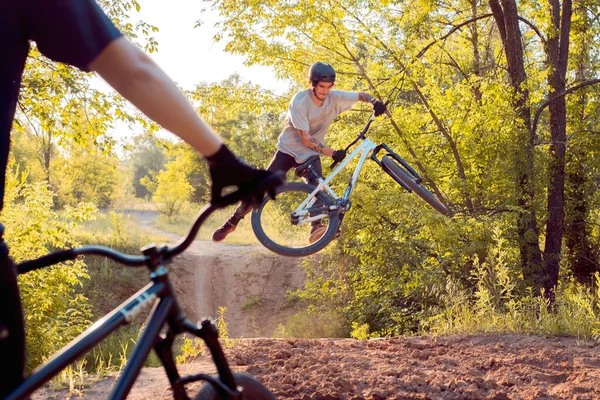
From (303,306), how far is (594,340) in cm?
1460

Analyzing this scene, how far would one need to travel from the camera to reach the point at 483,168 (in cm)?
1395

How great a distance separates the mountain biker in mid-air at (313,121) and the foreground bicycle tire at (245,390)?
3.76 meters

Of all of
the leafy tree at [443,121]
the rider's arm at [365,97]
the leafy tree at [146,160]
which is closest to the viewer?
the rider's arm at [365,97]

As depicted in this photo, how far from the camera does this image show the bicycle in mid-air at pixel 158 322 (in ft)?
4.51

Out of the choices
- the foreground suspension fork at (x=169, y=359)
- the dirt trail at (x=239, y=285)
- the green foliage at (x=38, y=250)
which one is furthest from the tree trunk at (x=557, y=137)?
the foreground suspension fork at (x=169, y=359)

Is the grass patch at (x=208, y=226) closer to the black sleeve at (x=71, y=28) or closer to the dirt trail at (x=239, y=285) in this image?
the dirt trail at (x=239, y=285)

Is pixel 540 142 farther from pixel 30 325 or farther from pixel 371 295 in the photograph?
pixel 30 325

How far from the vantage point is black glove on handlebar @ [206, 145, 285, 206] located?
5.00 feet

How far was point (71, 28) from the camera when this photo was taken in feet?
4.45

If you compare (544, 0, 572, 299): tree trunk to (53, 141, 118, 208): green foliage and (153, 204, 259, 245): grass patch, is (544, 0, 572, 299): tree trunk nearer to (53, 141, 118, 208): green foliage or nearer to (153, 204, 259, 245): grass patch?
(153, 204, 259, 245): grass patch

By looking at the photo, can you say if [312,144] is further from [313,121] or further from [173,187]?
[173,187]

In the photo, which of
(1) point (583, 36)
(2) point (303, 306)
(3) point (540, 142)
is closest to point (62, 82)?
(3) point (540, 142)

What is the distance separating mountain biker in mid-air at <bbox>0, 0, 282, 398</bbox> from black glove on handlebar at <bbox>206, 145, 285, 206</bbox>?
0.05 m

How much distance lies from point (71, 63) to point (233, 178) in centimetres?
41
